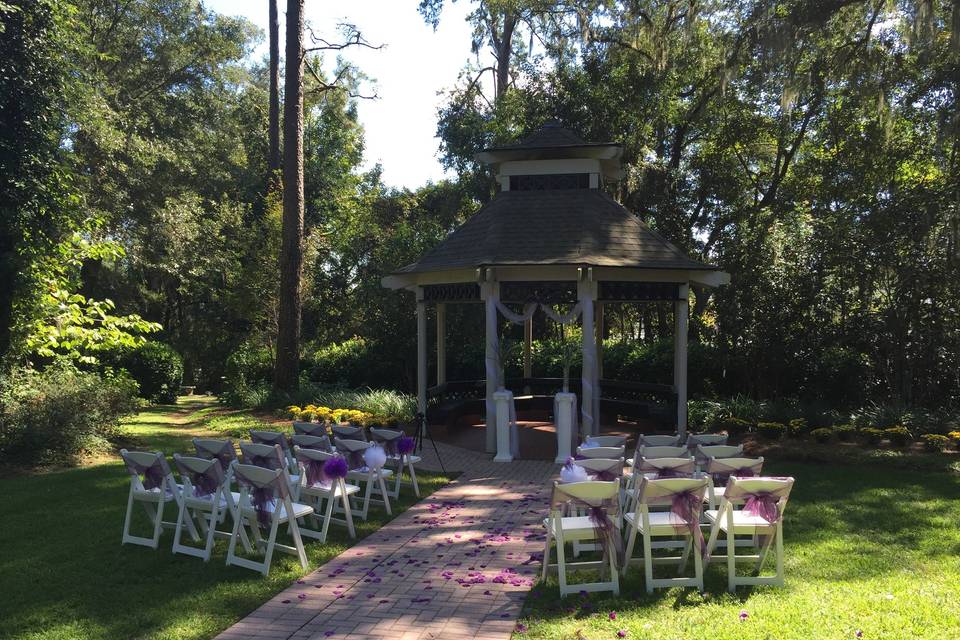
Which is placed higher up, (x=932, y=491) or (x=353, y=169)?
(x=353, y=169)

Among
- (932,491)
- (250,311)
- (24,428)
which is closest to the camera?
(932,491)

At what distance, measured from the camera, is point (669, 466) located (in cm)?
647

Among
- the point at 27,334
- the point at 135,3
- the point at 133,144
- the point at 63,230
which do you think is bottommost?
the point at 27,334

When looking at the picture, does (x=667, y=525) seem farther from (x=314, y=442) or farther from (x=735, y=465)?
(x=314, y=442)

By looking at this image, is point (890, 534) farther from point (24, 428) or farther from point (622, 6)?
point (622, 6)

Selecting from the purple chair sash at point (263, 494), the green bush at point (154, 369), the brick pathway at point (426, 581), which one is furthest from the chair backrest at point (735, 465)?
the green bush at point (154, 369)

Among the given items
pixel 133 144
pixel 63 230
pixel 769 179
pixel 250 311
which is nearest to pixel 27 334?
pixel 63 230

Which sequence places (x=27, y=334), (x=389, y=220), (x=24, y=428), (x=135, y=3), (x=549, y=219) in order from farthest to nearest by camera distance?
(x=389, y=220) < (x=135, y=3) < (x=549, y=219) < (x=27, y=334) < (x=24, y=428)

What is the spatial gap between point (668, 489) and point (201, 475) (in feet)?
14.4

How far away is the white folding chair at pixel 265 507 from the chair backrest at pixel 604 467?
2711 mm

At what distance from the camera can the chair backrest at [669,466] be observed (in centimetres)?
648

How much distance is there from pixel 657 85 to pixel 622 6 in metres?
2.38

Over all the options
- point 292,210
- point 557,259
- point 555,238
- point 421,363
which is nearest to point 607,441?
point 557,259

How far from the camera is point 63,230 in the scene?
12.4 meters
